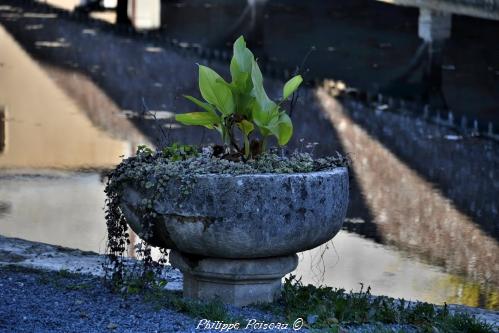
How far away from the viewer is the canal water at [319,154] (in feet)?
37.7

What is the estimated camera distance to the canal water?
11492 mm

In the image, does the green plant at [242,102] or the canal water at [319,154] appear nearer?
the green plant at [242,102]

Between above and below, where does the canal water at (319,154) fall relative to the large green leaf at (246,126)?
below

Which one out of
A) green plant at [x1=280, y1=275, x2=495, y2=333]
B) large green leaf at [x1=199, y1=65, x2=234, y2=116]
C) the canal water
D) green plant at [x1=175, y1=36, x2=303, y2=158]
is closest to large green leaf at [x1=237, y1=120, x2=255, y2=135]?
green plant at [x1=175, y1=36, x2=303, y2=158]

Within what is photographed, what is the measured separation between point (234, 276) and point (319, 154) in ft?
29.2

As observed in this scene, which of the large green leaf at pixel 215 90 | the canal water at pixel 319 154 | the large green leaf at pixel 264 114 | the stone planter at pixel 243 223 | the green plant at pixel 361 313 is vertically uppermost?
the large green leaf at pixel 215 90

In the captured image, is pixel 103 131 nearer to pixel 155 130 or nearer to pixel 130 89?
pixel 155 130

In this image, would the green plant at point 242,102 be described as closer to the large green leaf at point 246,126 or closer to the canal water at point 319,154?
the large green leaf at point 246,126

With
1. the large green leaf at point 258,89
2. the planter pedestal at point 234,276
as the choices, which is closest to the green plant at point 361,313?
the planter pedestal at point 234,276

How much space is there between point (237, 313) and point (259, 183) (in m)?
0.77

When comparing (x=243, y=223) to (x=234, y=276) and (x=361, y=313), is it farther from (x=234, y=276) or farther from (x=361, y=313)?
(x=361, y=313)

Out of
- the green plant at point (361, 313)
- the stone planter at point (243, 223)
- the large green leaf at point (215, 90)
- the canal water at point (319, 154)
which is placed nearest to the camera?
the green plant at point (361, 313)

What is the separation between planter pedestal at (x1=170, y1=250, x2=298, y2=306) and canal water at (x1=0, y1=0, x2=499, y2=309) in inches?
40.4

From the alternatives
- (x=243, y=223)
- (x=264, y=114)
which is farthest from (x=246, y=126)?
(x=243, y=223)
